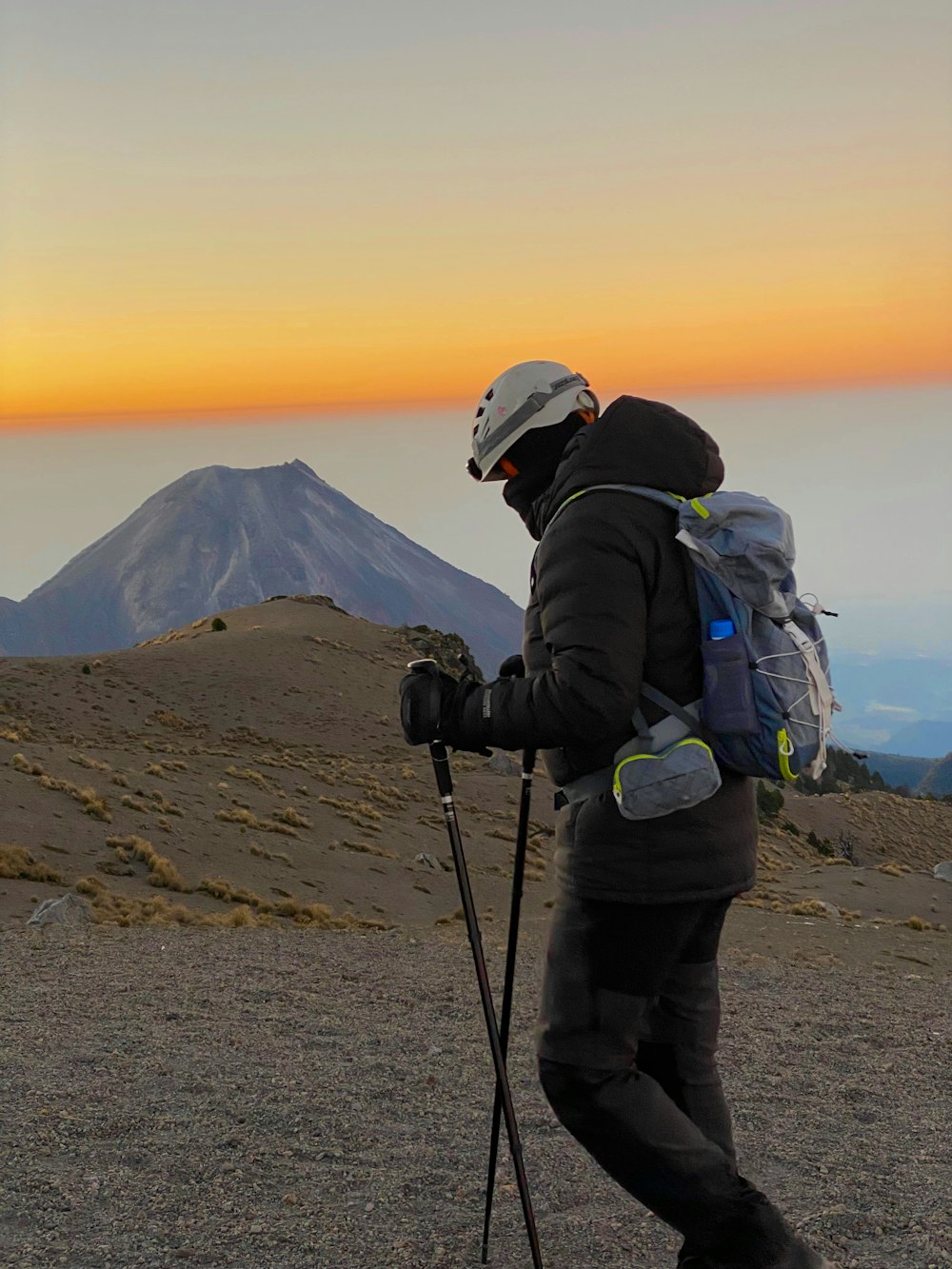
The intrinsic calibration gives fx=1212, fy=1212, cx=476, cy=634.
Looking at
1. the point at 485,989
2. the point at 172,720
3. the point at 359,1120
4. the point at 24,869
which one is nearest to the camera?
the point at 485,989

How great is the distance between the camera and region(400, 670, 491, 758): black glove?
2.97m

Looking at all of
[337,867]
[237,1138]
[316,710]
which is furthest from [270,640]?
[237,1138]

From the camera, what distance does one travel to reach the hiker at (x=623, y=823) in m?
2.74

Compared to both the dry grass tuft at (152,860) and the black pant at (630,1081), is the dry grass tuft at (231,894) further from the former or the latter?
the black pant at (630,1081)

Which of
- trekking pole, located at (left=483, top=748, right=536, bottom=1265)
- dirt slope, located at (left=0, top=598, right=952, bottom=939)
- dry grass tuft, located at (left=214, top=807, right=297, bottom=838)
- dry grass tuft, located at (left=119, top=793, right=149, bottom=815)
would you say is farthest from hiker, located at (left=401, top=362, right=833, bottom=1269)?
dry grass tuft, located at (left=214, top=807, right=297, bottom=838)

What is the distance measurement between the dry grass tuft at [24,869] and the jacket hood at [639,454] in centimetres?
1322

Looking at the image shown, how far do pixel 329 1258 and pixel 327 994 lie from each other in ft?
15.4

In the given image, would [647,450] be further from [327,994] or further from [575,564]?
[327,994]

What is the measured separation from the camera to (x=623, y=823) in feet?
9.18

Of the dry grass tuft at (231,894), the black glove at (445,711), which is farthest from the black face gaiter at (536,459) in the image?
the dry grass tuft at (231,894)

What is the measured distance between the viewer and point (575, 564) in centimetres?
274

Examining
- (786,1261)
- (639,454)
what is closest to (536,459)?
(639,454)

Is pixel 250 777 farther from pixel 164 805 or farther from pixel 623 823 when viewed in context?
pixel 623 823

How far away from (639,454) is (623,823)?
866 millimetres
